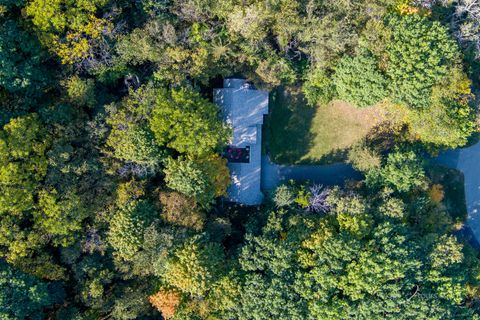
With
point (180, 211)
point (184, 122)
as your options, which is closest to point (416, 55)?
point (184, 122)

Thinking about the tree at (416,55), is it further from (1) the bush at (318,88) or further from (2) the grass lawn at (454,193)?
(2) the grass lawn at (454,193)

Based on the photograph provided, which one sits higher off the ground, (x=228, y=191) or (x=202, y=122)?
(x=202, y=122)

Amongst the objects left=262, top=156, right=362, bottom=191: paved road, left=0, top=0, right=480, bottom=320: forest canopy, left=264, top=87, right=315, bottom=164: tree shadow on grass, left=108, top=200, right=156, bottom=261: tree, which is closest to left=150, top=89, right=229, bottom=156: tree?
left=0, top=0, right=480, bottom=320: forest canopy

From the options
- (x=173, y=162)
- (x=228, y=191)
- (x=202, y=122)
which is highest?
(x=202, y=122)

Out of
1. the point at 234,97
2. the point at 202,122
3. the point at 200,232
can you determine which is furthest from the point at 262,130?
the point at 200,232

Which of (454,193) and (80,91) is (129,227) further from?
(454,193)

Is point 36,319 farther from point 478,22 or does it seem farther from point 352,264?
point 478,22

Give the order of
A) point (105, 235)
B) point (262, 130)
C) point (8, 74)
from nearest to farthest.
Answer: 1. point (8, 74)
2. point (105, 235)
3. point (262, 130)
